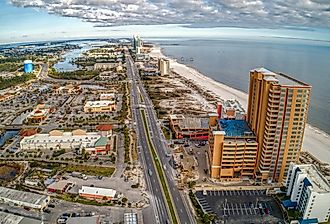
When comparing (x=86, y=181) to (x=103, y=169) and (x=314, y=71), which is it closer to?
(x=103, y=169)

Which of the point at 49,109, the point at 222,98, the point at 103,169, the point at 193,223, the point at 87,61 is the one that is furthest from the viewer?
the point at 87,61

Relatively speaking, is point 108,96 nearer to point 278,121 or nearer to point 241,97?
point 241,97

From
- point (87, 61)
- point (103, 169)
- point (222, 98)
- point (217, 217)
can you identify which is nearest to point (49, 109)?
point (103, 169)

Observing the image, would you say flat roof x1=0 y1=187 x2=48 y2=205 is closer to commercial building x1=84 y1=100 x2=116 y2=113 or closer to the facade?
the facade

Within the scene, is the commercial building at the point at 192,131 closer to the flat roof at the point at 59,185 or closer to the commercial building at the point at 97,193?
the commercial building at the point at 97,193

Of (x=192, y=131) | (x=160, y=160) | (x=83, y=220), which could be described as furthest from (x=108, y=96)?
(x=83, y=220)

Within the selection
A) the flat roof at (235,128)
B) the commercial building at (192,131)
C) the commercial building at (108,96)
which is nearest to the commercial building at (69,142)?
the commercial building at (192,131)
